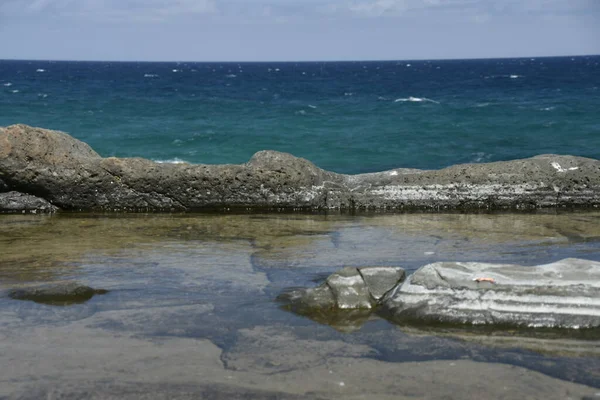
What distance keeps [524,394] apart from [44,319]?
3167 millimetres

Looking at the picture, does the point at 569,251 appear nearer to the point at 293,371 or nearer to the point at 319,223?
the point at 319,223

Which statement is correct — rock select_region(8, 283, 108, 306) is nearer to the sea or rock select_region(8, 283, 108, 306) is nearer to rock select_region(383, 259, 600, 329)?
the sea

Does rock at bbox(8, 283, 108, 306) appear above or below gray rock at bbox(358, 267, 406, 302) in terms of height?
below

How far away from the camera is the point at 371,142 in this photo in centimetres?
2234

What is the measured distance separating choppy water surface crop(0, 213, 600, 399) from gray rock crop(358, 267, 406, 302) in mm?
446

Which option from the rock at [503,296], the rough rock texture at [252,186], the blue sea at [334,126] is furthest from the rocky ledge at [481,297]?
the blue sea at [334,126]

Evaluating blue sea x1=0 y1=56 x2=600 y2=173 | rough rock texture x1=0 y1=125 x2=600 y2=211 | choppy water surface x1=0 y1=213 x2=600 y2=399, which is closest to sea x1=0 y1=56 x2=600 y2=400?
choppy water surface x1=0 y1=213 x2=600 y2=399

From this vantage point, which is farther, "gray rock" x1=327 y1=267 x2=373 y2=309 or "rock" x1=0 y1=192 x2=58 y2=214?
"rock" x1=0 y1=192 x2=58 y2=214

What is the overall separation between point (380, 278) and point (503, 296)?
37.5 inches

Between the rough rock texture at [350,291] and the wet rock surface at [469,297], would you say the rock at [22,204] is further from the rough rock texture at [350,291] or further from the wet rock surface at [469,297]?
the wet rock surface at [469,297]

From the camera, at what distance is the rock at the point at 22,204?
10320 millimetres

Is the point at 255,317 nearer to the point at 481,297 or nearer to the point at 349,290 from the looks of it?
the point at 349,290

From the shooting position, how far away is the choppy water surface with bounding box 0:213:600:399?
173 inches

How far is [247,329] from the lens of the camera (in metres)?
5.33
